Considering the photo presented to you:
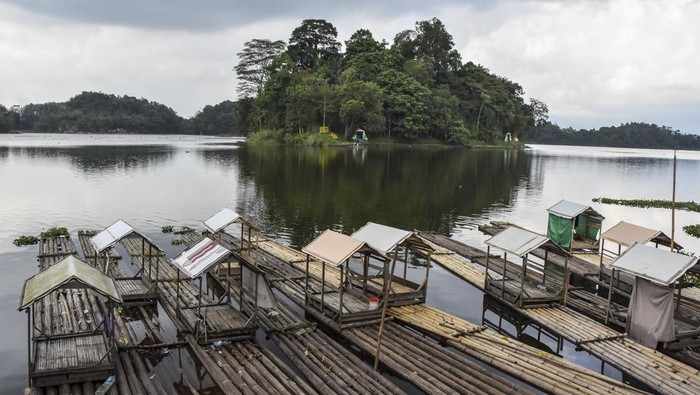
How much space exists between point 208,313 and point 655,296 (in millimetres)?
16442

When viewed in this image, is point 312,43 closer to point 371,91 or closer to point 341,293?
point 371,91

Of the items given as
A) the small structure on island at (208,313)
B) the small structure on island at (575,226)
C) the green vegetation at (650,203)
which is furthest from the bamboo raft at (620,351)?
the green vegetation at (650,203)

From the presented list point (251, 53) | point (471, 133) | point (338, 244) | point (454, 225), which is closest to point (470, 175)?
point (454, 225)

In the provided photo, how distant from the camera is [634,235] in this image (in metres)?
25.7

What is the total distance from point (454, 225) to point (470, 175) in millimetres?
38730

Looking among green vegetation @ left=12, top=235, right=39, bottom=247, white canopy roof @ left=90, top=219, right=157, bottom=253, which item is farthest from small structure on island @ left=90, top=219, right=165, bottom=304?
green vegetation @ left=12, top=235, right=39, bottom=247

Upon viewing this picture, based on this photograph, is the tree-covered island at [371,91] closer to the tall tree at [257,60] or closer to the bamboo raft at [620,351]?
the tall tree at [257,60]

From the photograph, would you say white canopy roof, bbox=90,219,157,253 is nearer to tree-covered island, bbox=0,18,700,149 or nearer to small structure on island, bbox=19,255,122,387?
small structure on island, bbox=19,255,122,387

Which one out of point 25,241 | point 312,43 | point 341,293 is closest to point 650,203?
point 341,293

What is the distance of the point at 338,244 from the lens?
19.4 metres

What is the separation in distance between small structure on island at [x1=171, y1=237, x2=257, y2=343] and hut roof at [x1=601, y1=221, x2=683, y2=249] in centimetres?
2019

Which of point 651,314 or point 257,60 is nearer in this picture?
point 651,314

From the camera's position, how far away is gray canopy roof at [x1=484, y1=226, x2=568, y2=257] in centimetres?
2166

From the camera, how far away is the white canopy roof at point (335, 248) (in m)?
18.5
